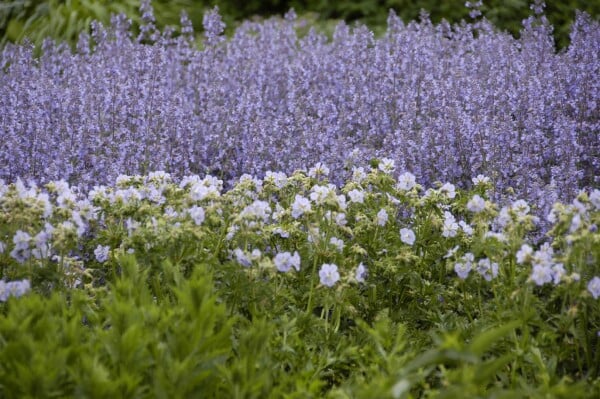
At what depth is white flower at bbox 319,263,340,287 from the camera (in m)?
2.93

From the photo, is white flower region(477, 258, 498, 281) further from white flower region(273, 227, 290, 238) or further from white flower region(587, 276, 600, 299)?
white flower region(273, 227, 290, 238)

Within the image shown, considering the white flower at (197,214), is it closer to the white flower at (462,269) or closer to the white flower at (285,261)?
the white flower at (285,261)

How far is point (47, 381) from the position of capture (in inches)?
87.0

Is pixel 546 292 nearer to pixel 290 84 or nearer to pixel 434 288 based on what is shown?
pixel 434 288

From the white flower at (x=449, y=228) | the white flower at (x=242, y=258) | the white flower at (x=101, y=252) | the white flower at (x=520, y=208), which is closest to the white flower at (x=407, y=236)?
the white flower at (x=449, y=228)

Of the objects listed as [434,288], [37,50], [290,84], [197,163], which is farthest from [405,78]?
[37,50]

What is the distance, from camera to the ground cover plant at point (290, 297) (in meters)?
2.32

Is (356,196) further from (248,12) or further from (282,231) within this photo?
(248,12)

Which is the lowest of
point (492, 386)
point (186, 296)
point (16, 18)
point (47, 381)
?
point (492, 386)

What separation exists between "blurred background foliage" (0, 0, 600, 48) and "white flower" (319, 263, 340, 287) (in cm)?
625

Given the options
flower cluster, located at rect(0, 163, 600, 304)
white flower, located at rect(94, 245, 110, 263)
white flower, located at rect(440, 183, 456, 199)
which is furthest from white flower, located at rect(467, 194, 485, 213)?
white flower, located at rect(94, 245, 110, 263)

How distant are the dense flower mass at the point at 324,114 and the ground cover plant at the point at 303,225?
0.07 ft

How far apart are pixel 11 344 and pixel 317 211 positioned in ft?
4.47

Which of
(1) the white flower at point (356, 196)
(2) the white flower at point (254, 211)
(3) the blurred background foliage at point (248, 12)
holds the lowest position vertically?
(2) the white flower at point (254, 211)
